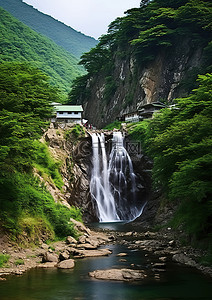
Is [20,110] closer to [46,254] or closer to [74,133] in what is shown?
[46,254]

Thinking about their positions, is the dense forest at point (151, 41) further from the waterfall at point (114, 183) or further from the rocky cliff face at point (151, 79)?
the waterfall at point (114, 183)

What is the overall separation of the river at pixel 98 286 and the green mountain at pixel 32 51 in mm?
89613

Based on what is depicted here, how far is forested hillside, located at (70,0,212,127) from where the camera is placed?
52.0m

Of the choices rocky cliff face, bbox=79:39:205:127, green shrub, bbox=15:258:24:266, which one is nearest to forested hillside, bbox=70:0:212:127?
rocky cliff face, bbox=79:39:205:127

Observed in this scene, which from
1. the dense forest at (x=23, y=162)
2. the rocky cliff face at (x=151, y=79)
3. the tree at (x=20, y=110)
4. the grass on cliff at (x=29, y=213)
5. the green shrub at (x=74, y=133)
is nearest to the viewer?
the tree at (x=20, y=110)

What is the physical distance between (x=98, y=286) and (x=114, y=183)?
97.9 feet

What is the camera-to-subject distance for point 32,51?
114 meters

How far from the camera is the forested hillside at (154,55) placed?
52.0 meters

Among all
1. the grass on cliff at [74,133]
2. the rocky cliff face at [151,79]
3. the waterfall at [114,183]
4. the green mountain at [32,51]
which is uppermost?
the green mountain at [32,51]

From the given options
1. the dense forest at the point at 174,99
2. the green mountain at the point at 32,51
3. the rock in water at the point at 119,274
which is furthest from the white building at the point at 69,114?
the green mountain at the point at 32,51

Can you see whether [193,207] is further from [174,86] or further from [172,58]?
[172,58]

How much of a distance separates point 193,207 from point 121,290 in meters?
7.25

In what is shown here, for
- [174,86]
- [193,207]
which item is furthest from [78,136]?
[193,207]

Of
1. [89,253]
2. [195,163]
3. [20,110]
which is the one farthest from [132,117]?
[195,163]
